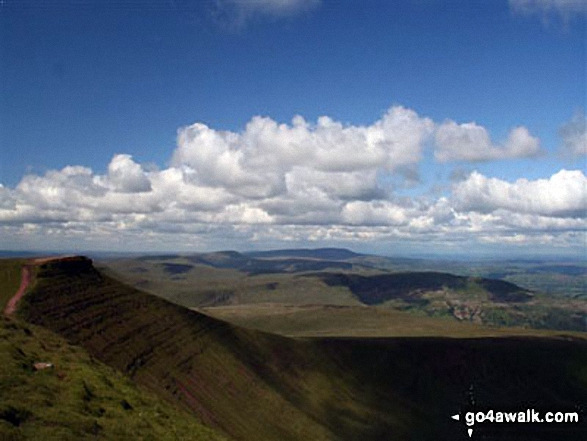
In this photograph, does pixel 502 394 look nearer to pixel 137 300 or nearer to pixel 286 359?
pixel 286 359

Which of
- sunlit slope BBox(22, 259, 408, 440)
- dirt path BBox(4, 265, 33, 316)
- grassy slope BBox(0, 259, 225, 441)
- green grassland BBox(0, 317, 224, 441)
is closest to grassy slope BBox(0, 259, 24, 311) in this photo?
dirt path BBox(4, 265, 33, 316)

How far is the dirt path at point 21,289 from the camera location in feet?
268

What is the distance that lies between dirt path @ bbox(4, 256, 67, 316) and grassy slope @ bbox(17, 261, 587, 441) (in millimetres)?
2307

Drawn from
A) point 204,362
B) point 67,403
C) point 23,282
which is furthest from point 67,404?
point 204,362

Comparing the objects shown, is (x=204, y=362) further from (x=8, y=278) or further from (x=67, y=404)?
(x=67, y=404)

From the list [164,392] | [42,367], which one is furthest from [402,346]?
[42,367]

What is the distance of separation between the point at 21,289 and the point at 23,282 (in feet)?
9.13

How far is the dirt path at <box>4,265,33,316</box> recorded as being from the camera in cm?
8184

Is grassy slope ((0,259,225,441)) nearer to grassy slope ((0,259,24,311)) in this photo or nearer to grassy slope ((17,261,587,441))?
grassy slope ((17,261,587,441))

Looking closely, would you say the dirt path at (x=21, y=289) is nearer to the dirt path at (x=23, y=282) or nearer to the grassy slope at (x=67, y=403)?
the dirt path at (x=23, y=282)

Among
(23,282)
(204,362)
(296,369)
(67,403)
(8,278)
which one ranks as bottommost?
(296,369)

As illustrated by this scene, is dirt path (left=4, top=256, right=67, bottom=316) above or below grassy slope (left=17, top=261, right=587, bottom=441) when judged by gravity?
above

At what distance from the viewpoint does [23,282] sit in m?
93.4

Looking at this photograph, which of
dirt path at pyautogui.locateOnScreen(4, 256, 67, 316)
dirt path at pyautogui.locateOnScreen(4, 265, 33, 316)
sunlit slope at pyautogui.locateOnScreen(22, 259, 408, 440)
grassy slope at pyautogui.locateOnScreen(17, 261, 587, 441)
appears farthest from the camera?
grassy slope at pyautogui.locateOnScreen(17, 261, 587, 441)
